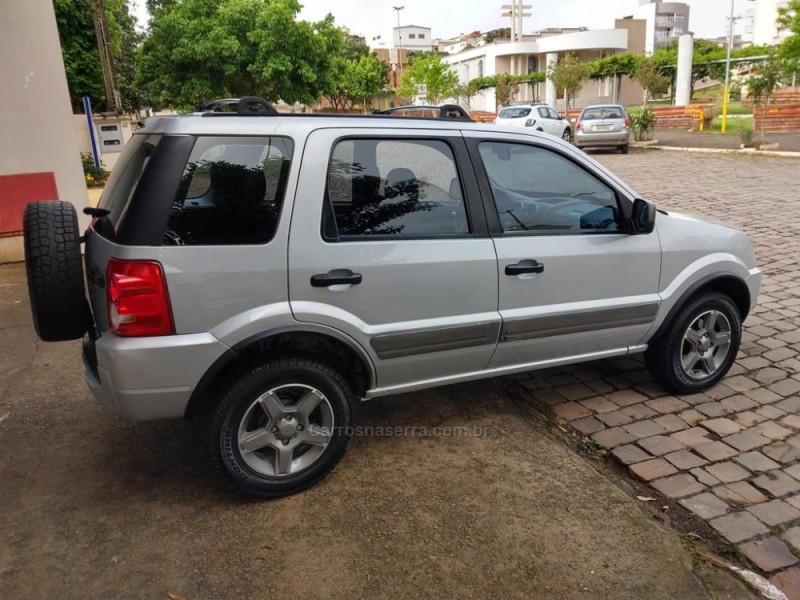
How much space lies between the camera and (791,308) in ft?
19.1

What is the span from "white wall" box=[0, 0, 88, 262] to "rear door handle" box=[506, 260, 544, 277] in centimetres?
670

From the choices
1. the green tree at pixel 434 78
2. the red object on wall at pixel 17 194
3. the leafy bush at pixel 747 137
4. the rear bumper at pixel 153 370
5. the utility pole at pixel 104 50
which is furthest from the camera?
the green tree at pixel 434 78

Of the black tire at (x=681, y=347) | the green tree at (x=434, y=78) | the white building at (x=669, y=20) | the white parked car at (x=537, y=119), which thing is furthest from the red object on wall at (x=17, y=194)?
the white building at (x=669, y=20)

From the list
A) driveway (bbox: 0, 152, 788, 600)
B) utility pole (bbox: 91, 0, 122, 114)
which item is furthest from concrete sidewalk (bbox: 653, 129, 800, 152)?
driveway (bbox: 0, 152, 788, 600)

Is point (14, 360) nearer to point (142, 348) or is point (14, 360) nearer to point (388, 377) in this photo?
point (142, 348)

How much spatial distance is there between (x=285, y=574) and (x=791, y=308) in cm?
513

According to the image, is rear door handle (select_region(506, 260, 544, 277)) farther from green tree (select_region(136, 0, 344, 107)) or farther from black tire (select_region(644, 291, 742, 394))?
green tree (select_region(136, 0, 344, 107))

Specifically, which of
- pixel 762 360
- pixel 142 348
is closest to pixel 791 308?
pixel 762 360

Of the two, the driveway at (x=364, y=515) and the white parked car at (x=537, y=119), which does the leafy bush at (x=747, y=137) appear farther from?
the driveway at (x=364, y=515)

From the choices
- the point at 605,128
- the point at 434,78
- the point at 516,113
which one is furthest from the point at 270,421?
the point at 434,78

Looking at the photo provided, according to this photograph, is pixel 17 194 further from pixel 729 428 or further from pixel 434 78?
pixel 434 78

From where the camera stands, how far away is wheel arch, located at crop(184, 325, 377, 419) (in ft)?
9.53

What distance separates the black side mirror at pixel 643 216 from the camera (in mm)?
3652

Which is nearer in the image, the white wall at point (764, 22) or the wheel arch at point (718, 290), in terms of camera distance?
the wheel arch at point (718, 290)
